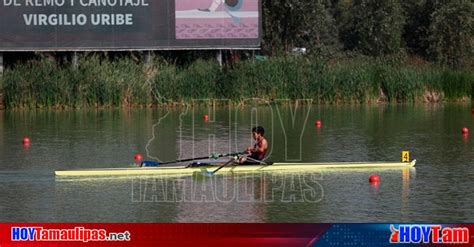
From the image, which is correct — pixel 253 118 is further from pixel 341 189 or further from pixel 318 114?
pixel 341 189

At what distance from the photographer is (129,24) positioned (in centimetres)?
4678

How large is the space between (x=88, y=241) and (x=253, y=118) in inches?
1054

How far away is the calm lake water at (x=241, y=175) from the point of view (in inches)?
687

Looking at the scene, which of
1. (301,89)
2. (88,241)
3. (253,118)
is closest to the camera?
(88,241)

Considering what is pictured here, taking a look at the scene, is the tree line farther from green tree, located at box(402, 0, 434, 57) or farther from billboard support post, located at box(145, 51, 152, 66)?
billboard support post, located at box(145, 51, 152, 66)

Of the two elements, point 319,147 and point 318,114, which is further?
point 318,114

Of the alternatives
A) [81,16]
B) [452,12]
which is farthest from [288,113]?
[452,12]

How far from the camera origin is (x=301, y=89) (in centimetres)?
4481

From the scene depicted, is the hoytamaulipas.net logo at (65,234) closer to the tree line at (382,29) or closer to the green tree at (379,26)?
the tree line at (382,29)

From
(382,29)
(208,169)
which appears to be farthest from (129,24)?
(208,169)

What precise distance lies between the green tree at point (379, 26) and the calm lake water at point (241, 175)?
16.8 meters

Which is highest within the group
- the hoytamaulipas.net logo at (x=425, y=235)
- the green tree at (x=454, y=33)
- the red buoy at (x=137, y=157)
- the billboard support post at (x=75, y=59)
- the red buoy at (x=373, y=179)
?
the green tree at (x=454, y=33)

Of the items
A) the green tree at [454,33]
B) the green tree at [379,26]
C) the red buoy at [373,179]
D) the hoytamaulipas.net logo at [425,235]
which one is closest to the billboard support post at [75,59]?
the green tree at [379,26]

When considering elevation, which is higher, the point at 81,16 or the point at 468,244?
the point at 81,16
